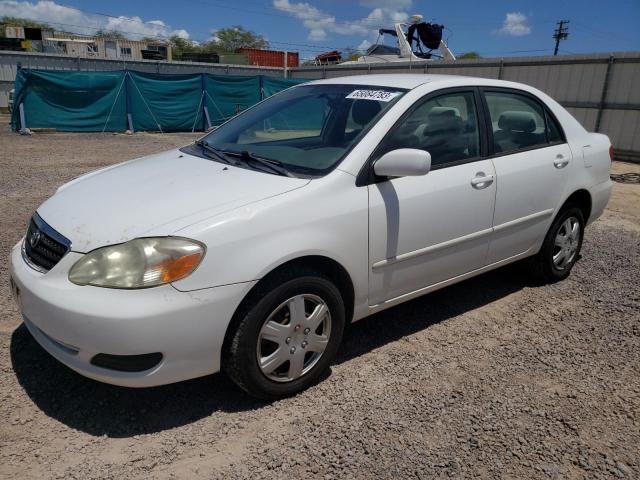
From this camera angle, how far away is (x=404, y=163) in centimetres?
273

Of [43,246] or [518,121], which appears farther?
[518,121]

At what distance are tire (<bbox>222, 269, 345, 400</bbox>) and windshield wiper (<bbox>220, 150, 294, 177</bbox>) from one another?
602mm

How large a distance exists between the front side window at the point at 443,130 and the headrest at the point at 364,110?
19cm

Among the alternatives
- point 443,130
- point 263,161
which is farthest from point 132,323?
point 443,130

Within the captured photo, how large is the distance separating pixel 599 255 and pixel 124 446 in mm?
4841

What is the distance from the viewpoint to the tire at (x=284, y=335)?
244 centimetres

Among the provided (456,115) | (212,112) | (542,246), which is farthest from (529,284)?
(212,112)

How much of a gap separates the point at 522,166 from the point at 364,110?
1.33m

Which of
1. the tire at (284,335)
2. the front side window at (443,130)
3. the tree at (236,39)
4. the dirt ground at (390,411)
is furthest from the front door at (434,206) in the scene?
the tree at (236,39)

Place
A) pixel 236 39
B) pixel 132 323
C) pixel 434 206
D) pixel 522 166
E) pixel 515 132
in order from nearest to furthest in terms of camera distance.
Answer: pixel 132 323 < pixel 434 206 < pixel 522 166 < pixel 515 132 < pixel 236 39

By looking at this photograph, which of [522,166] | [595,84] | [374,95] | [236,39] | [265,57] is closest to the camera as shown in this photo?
[374,95]

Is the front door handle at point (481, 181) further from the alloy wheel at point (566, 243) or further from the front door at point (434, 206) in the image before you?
the alloy wheel at point (566, 243)

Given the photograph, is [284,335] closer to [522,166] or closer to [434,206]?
[434,206]

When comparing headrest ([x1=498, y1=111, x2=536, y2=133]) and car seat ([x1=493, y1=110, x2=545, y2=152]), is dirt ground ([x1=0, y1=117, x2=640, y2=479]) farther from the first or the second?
headrest ([x1=498, y1=111, x2=536, y2=133])
